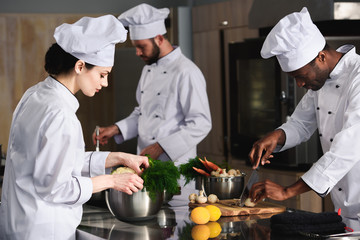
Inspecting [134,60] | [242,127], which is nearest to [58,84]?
[242,127]

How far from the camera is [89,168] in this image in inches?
94.6

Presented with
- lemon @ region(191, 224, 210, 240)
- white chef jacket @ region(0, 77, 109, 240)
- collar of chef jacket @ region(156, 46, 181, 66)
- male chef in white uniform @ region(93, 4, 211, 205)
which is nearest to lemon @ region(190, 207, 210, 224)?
lemon @ region(191, 224, 210, 240)

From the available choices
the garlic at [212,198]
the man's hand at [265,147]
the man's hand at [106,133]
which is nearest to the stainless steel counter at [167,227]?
the garlic at [212,198]

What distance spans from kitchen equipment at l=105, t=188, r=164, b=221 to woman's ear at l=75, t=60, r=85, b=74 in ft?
1.57

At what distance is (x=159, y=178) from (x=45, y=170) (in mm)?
510

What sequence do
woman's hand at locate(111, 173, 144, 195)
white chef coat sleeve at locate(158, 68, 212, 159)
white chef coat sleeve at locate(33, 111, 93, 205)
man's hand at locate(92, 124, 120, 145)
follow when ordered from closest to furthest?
white chef coat sleeve at locate(33, 111, 93, 205), woman's hand at locate(111, 173, 144, 195), white chef coat sleeve at locate(158, 68, 212, 159), man's hand at locate(92, 124, 120, 145)

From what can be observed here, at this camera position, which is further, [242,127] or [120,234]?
[242,127]

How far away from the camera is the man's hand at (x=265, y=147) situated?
8.46 feet

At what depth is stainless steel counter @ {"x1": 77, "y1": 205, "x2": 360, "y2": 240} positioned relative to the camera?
202 cm

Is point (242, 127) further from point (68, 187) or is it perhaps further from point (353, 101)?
point (68, 187)

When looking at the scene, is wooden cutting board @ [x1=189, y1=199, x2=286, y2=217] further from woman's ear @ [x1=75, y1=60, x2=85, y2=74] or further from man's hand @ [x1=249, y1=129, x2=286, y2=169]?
woman's ear @ [x1=75, y1=60, x2=85, y2=74]

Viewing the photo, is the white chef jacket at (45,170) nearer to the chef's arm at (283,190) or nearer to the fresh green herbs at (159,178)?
the fresh green herbs at (159,178)

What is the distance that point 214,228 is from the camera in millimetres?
2111

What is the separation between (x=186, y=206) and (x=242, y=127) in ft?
6.99
